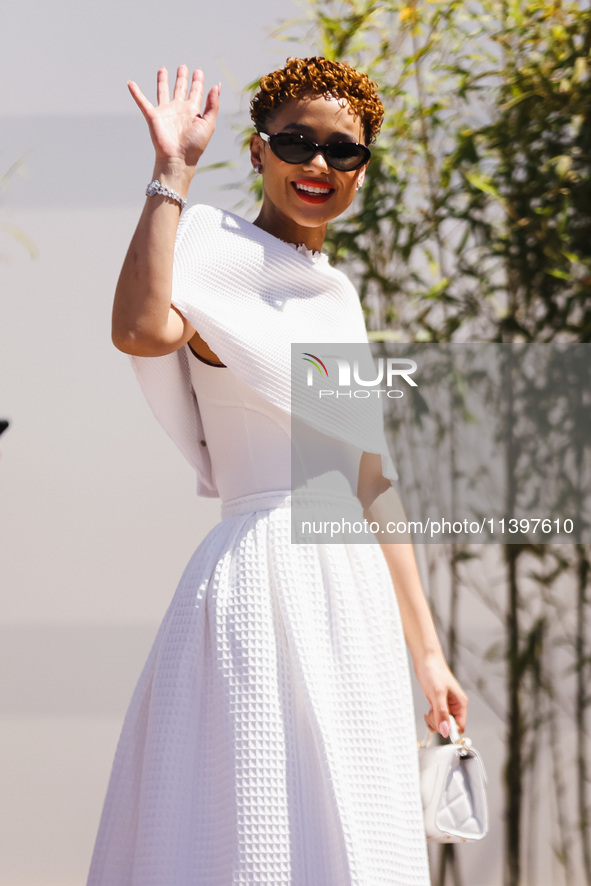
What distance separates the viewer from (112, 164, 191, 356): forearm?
38.7 inches

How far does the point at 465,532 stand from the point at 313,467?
1305 millimetres

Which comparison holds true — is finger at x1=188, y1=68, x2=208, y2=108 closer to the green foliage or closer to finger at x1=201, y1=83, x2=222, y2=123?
finger at x1=201, y1=83, x2=222, y2=123

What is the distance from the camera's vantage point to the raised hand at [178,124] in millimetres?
1014

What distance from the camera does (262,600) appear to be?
1051mm

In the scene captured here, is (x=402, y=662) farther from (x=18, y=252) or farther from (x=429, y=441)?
(x=18, y=252)

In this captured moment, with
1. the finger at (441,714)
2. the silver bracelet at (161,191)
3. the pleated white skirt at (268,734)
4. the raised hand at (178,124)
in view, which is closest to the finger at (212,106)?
the raised hand at (178,124)

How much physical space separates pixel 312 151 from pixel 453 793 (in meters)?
0.81

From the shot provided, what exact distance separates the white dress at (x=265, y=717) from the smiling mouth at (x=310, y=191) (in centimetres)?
Result: 26

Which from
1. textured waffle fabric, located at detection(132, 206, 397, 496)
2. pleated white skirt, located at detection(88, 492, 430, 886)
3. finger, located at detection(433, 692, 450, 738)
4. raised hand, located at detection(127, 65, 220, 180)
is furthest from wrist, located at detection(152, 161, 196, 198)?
finger, located at detection(433, 692, 450, 738)

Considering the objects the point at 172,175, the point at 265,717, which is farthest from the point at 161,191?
the point at 265,717

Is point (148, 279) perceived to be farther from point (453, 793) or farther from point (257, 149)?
point (453, 793)

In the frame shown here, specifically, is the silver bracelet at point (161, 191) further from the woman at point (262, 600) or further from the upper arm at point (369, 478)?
the upper arm at point (369, 478)

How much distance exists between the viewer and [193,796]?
1.01 meters

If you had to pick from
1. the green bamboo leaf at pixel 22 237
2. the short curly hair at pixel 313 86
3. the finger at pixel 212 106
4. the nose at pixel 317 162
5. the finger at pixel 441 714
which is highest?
the green bamboo leaf at pixel 22 237
